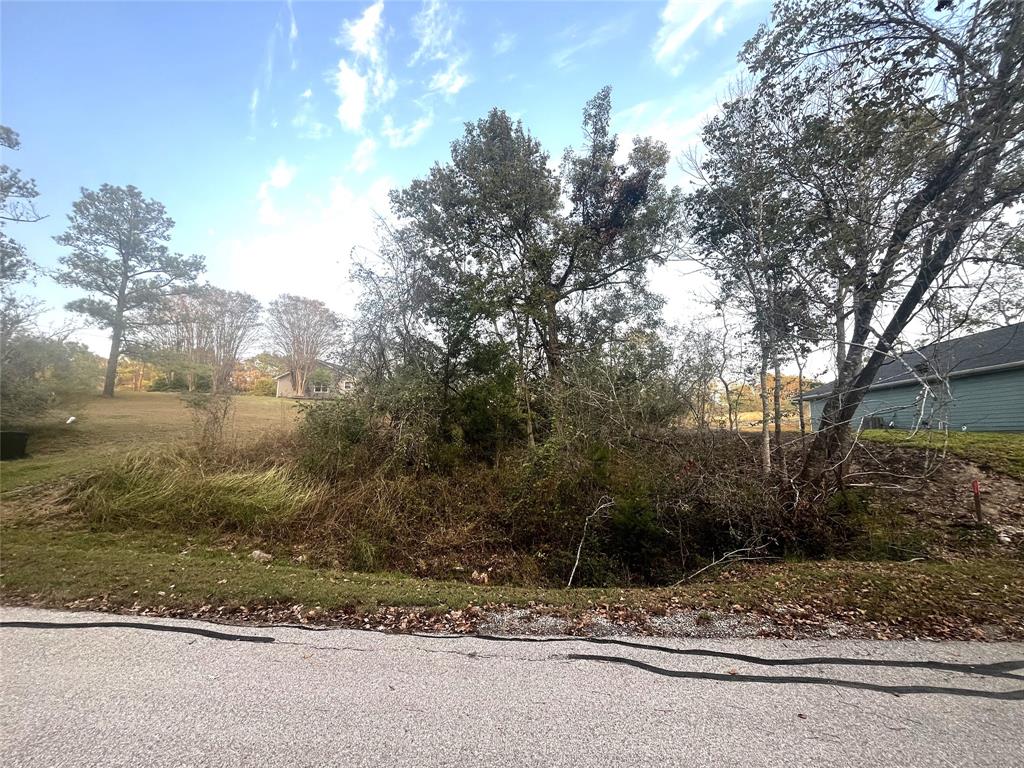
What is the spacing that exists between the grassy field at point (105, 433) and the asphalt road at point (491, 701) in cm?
644

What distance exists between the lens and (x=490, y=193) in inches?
A: 369

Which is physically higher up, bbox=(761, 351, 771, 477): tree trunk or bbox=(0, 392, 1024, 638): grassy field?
bbox=(761, 351, 771, 477): tree trunk

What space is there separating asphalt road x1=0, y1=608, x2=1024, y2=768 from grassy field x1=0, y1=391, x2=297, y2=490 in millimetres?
6441

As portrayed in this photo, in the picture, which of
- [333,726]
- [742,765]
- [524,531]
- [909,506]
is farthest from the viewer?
[524,531]

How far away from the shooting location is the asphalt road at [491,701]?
183cm

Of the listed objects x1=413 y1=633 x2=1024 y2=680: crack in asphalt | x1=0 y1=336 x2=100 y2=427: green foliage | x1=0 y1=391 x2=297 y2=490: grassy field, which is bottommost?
x1=413 y1=633 x2=1024 y2=680: crack in asphalt

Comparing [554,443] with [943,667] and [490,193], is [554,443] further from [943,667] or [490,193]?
[490,193]

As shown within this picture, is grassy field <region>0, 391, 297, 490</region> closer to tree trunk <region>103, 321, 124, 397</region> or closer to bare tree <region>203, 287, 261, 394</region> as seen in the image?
tree trunk <region>103, 321, 124, 397</region>

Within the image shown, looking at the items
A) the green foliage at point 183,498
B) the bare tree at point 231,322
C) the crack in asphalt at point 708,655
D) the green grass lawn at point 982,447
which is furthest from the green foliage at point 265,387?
the green grass lawn at point 982,447

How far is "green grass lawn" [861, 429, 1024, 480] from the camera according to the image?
643cm

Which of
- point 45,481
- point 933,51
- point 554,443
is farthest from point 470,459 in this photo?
point 933,51

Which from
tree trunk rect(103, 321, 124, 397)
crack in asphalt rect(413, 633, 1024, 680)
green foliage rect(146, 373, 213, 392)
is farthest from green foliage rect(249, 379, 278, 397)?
crack in asphalt rect(413, 633, 1024, 680)

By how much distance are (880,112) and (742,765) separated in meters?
6.94

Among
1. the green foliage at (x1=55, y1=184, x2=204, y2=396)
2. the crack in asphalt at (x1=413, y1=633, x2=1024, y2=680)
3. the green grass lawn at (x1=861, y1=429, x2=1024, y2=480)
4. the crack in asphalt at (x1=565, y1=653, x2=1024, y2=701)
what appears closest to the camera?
the crack in asphalt at (x1=565, y1=653, x2=1024, y2=701)
